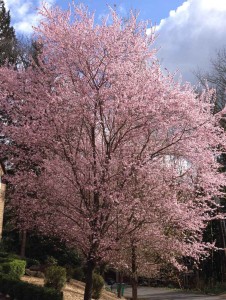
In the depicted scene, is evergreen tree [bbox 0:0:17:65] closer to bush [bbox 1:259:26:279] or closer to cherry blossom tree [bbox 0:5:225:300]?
bush [bbox 1:259:26:279]

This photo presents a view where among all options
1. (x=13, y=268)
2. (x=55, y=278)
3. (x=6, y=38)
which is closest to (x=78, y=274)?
(x=13, y=268)

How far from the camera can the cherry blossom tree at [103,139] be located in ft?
26.3

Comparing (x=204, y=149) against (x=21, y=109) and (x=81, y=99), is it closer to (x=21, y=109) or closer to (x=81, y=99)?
(x=81, y=99)

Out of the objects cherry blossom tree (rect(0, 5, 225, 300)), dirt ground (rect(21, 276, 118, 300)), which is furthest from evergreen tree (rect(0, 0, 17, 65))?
cherry blossom tree (rect(0, 5, 225, 300))

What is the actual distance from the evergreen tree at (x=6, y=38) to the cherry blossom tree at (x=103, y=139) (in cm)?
1852

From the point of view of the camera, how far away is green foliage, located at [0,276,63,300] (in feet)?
31.1

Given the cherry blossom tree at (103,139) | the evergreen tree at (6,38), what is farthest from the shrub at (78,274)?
the evergreen tree at (6,38)

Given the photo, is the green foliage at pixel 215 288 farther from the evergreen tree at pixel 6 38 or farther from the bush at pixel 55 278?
the evergreen tree at pixel 6 38

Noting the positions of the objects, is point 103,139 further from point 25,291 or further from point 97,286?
point 97,286

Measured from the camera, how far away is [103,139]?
28.5ft

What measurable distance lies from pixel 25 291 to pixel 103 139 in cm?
470

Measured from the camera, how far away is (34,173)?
8992 millimetres

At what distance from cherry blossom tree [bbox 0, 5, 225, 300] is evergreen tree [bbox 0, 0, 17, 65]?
18.5 metres

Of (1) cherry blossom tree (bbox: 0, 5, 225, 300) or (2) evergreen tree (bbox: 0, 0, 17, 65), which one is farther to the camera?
(2) evergreen tree (bbox: 0, 0, 17, 65)
